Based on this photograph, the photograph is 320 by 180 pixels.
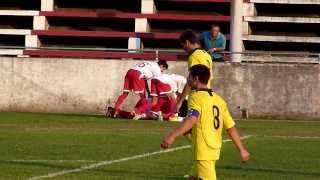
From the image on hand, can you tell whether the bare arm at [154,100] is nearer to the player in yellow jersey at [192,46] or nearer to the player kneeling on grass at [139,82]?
the player kneeling on grass at [139,82]

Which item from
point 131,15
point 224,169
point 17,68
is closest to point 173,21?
point 131,15

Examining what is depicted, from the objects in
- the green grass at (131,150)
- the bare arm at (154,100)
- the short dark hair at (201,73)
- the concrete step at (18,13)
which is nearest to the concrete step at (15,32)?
the concrete step at (18,13)

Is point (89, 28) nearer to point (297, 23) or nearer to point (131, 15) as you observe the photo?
point (131, 15)

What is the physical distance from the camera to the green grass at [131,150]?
474 inches

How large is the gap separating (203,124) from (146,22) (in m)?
31.4

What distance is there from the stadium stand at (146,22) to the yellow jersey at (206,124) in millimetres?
28636

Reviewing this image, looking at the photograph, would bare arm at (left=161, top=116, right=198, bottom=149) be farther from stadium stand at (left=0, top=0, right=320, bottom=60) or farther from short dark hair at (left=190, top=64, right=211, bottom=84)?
stadium stand at (left=0, top=0, right=320, bottom=60)

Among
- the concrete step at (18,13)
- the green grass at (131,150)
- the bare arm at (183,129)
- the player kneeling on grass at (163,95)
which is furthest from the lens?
the concrete step at (18,13)

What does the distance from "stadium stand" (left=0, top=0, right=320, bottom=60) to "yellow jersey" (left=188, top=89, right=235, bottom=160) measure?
1127 inches

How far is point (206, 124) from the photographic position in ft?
29.0

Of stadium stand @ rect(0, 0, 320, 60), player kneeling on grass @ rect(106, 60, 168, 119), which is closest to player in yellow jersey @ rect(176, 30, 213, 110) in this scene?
player kneeling on grass @ rect(106, 60, 168, 119)

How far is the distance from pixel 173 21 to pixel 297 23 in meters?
5.53

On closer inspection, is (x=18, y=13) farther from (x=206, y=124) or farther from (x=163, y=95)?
(x=206, y=124)

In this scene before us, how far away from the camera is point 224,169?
12578 mm
